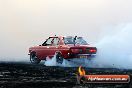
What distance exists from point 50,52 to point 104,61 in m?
2.64

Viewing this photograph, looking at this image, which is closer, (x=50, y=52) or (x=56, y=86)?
(x=56, y=86)

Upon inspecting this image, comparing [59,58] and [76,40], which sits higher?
[76,40]

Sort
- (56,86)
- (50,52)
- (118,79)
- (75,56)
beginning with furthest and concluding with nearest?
1. (50,52)
2. (75,56)
3. (56,86)
4. (118,79)

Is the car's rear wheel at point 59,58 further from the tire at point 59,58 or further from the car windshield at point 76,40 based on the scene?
the car windshield at point 76,40

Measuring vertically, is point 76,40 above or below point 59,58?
above

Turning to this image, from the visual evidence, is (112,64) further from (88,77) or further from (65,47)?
(88,77)

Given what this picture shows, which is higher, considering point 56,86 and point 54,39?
point 54,39

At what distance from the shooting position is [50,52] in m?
23.2

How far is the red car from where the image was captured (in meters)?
21.6

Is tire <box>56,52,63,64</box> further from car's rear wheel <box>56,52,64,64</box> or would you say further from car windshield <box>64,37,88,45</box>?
car windshield <box>64,37,88,45</box>

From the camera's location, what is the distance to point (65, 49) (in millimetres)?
21953

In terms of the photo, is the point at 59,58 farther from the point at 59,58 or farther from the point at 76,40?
the point at 76,40

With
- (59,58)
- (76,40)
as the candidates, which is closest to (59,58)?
(59,58)

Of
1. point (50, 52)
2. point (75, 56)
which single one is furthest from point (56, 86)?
point (50, 52)
